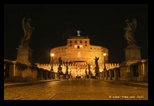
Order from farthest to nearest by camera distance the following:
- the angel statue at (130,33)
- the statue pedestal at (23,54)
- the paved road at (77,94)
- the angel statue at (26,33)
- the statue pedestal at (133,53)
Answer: the angel statue at (26,33)
the angel statue at (130,33)
the statue pedestal at (23,54)
the statue pedestal at (133,53)
the paved road at (77,94)

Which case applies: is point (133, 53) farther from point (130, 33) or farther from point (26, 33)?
point (26, 33)

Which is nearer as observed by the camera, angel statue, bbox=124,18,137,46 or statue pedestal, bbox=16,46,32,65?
statue pedestal, bbox=16,46,32,65

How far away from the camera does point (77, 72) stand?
408 ft

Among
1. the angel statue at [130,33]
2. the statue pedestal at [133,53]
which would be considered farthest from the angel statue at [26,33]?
the statue pedestal at [133,53]

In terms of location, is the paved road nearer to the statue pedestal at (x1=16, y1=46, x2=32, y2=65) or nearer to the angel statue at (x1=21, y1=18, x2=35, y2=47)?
the statue pedestal at (x1=16, y1=46, x2=32, y2=65)

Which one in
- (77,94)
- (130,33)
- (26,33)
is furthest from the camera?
(26,33)

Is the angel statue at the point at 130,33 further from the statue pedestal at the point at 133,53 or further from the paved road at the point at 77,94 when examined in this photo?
the paved road at the point at 77,94

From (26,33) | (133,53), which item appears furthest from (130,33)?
(26,33)

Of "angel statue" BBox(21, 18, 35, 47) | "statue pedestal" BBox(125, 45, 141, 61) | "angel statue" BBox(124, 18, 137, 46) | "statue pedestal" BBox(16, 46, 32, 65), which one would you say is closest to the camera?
"statue pedestal" BBox(125, 45, 141, 61)

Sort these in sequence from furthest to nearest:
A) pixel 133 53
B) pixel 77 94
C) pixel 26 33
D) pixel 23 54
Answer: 1. pixel 26 33
2. pixel 23 54
3. pixel 133 53
4. pixel 77 94

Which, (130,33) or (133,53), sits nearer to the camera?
(133,53)

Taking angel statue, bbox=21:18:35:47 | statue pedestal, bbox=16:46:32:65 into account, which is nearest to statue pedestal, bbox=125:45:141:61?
statue pedestal, bbox=16:46:32:65

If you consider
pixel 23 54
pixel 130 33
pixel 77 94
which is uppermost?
pixel 130 33
